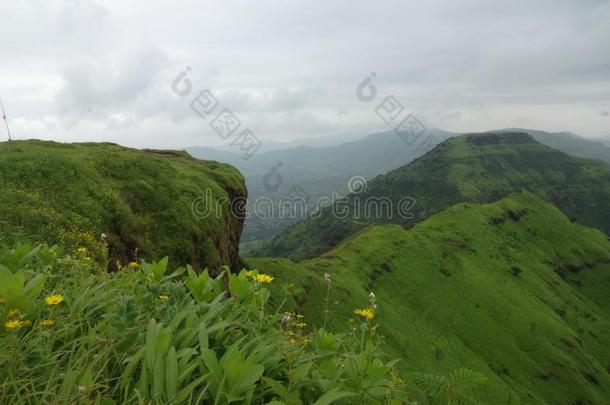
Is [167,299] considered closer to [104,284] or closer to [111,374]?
[104,284]

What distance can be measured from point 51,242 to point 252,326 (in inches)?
596

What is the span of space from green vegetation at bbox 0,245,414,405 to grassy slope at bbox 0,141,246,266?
11.4 meters

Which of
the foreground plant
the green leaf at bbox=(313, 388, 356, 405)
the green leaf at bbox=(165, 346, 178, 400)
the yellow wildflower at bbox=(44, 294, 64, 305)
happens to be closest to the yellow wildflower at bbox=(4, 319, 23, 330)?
the foreground plant

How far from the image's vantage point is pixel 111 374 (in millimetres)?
3408

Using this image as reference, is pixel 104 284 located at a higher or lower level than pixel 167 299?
higher

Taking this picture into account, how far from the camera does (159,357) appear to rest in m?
3.16

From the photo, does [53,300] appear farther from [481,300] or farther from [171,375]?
[481,300]

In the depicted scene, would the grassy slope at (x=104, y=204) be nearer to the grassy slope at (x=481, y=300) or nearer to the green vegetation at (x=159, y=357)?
the green vegetation at (x=159, y=357)

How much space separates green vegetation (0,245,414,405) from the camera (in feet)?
10.2

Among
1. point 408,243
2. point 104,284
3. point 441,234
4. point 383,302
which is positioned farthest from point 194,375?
point 441,234

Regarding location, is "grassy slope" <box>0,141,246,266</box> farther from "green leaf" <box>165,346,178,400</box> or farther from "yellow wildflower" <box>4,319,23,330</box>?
"green leaf" <box>165,346,178,400</box>

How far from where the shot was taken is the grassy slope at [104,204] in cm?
1730

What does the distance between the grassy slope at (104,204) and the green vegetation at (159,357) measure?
11.4 metres

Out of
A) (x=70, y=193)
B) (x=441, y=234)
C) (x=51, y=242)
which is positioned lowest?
(x=441, y=234)
